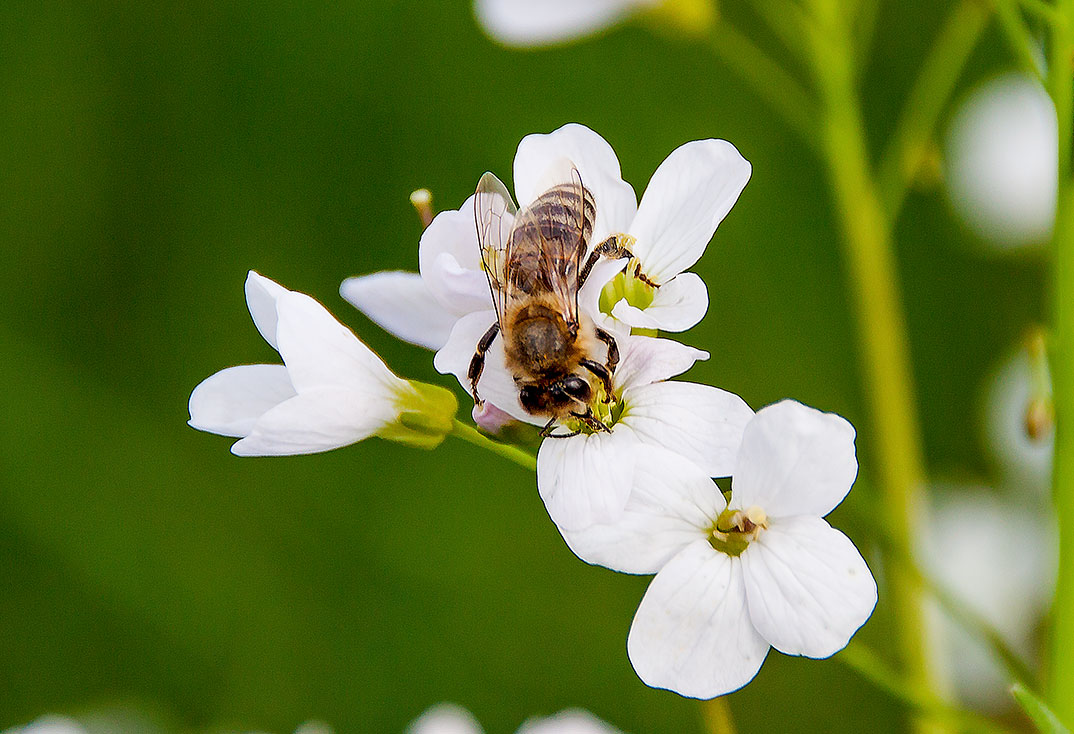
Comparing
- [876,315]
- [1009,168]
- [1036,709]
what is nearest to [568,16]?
[876,315]

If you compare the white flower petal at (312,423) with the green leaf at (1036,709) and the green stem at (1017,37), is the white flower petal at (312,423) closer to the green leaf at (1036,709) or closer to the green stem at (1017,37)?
the green leaf at (1036,709)

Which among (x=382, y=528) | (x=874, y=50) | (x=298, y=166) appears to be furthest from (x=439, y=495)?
(x=874, y=50)

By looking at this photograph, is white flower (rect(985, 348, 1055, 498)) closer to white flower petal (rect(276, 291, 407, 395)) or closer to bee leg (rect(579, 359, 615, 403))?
bee leg (rect(579, 359, 615, 403))

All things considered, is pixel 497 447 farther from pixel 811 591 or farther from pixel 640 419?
pixel 811 591

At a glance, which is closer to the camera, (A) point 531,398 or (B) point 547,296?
(A) point 531,398

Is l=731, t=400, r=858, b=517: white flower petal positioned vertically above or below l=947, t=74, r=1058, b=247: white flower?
below

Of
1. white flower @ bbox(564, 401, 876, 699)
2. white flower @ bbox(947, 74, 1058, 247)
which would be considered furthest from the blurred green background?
white flower @ bbox(564, 401, 876, 699)

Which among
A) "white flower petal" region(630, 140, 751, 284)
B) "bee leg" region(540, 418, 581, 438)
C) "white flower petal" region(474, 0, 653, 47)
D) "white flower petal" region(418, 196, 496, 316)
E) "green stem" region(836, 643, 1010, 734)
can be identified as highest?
"white flower petal" region(474, 0, 653, 47)
